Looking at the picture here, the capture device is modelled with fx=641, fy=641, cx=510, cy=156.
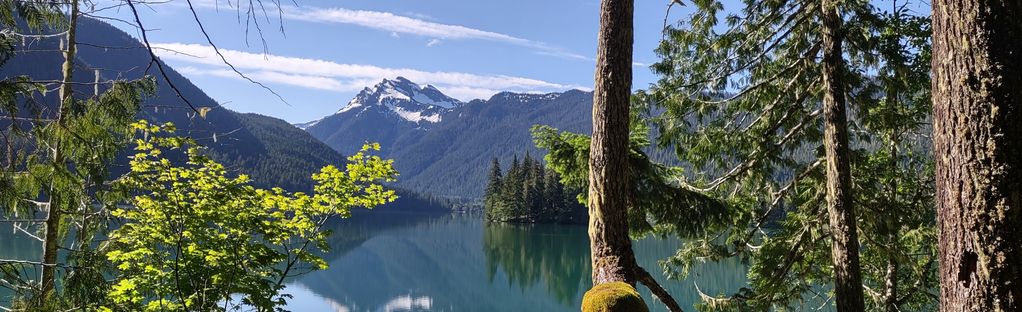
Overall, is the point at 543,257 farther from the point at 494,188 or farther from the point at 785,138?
the point at 785,138

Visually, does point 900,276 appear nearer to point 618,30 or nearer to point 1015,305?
point 618,30

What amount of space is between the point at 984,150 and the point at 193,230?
6.04 m

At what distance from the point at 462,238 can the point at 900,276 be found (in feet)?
206

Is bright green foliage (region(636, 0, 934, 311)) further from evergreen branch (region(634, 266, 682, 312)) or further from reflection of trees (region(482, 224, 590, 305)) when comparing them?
reflection of trees (region(482, 224, 590, 305))

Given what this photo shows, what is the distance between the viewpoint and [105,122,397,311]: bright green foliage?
232 inches

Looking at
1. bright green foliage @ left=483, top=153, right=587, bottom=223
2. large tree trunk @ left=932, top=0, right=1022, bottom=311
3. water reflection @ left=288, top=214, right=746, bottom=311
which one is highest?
large tree trunk @ left=932, top=0, right=1022, bottom=311


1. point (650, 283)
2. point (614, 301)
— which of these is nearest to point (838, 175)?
point (650, 283)

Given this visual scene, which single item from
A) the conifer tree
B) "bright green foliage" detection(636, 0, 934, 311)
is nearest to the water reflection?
the conifer tree

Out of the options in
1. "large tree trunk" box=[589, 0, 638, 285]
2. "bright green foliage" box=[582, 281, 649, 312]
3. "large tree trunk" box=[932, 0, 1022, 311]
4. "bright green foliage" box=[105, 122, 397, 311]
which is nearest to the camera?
"large tree trunk" box=[932, 0, 1022, 311]

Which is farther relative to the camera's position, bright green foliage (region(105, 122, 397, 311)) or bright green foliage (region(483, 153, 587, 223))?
bright green foliage (region(483, 153, 587, 223))

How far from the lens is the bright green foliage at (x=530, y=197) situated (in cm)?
6662

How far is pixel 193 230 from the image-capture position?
6031 millimetres

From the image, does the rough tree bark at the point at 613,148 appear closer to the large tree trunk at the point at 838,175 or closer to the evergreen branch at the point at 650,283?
the evergreen branch at the point at 650,283

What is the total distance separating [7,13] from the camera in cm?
271
